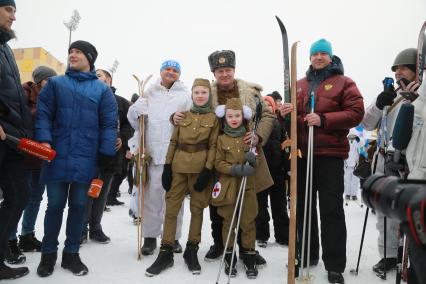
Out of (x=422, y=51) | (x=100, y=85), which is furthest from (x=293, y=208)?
(x=100, y=85)

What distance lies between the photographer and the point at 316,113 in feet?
10.1

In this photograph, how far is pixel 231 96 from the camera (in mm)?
3604

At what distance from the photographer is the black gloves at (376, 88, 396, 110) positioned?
3008 mm

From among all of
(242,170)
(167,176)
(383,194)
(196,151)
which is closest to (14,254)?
(167,176)

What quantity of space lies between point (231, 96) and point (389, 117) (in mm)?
1558

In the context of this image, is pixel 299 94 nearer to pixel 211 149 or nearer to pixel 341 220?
pixel 211 149

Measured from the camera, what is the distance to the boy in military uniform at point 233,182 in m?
3.17

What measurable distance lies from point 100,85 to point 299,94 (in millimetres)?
1949

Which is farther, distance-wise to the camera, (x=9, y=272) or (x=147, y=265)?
(x=147, y=265)

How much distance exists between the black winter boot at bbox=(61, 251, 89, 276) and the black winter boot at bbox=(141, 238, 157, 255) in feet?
2.37

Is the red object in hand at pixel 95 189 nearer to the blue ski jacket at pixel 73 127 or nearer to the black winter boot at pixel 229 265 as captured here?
the blue ski jacket at pixel 73 127

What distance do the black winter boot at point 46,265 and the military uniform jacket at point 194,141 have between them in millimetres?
1324

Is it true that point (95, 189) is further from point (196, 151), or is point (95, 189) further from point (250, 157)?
point (250, 157)

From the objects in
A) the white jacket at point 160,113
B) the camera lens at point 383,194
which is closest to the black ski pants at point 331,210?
the camera lens at point 383,194
